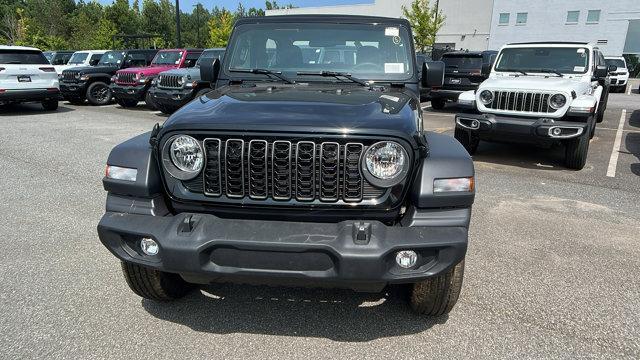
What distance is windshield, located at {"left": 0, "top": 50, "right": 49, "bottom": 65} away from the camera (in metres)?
11.9

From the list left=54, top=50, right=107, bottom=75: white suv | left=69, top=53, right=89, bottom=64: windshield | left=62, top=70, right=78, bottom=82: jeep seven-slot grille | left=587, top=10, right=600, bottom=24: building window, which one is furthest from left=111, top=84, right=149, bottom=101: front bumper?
left=587, top=10, right=600, bottom=24: building window

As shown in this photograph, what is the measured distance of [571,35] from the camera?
46.6 m

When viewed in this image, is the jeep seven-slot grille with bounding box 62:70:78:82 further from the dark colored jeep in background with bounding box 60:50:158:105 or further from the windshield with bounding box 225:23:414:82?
the windshield with bounding box 225:23:414:82

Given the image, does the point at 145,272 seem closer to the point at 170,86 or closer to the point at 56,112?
the point at 170,86

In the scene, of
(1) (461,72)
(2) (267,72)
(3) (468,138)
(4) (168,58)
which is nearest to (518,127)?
(3) (468,138)

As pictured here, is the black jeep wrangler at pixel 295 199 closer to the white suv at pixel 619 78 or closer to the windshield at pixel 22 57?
the windshield at pixel 22 57

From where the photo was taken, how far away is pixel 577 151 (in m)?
6.68

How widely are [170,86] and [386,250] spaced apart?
11.2 metres

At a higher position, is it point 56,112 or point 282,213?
point 282,213

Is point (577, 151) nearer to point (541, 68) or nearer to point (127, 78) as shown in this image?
point (541, 68)

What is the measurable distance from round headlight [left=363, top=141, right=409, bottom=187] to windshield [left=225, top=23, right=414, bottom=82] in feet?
4.26

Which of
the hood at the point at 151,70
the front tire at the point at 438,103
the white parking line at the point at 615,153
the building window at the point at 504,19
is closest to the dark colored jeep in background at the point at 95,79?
the hood at the point at 151,70

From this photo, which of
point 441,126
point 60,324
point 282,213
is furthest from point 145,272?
point 441,126

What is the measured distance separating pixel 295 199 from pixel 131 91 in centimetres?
1305
